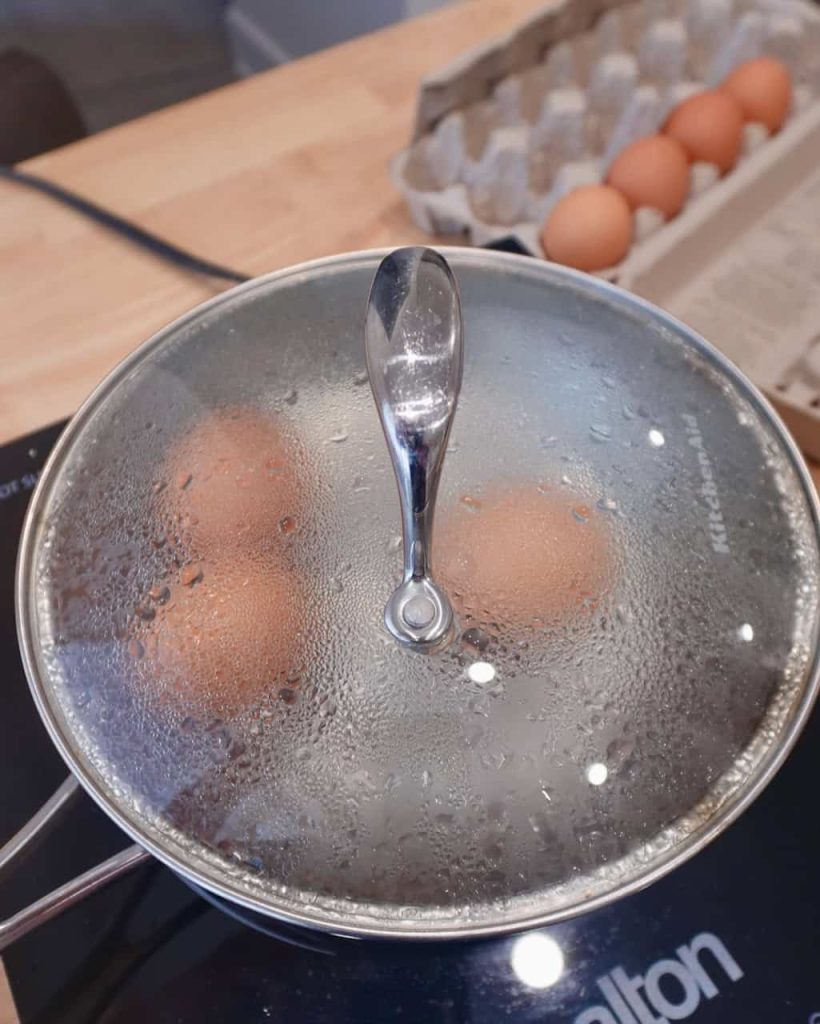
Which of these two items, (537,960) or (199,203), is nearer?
(537,960)

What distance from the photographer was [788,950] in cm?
49

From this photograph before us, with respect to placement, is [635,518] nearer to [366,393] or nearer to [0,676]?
[366,393]

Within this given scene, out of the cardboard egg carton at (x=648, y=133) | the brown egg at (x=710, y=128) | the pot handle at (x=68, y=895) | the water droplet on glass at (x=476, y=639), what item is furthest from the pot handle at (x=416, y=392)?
the brown egg at (x=710, y=128)

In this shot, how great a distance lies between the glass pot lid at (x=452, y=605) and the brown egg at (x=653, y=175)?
0.35 metres

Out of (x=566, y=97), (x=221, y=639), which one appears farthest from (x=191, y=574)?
(x=566, y=97)

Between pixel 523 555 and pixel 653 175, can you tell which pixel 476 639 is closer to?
pixel 523 555

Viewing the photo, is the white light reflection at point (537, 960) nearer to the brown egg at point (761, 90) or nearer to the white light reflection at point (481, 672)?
the white light reflection at point (481, 672)

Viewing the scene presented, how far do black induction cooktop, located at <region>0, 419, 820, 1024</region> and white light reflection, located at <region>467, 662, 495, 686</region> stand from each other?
0.53 feet

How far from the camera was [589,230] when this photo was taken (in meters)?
0.78

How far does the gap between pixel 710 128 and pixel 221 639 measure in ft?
2.35

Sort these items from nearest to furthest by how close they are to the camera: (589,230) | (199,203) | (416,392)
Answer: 1. (416,392)
2. (589,230)
3. (199,203)

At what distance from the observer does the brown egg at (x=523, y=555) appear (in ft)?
1.44

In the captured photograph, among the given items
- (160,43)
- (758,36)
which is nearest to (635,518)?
(758,36)

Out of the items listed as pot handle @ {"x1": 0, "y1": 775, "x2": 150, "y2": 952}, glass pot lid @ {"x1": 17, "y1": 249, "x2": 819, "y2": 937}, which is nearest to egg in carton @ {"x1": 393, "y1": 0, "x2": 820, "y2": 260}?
glass pot lid @ {"x1": 17, "y1": 249, "x2": 819, "y2": 937}
